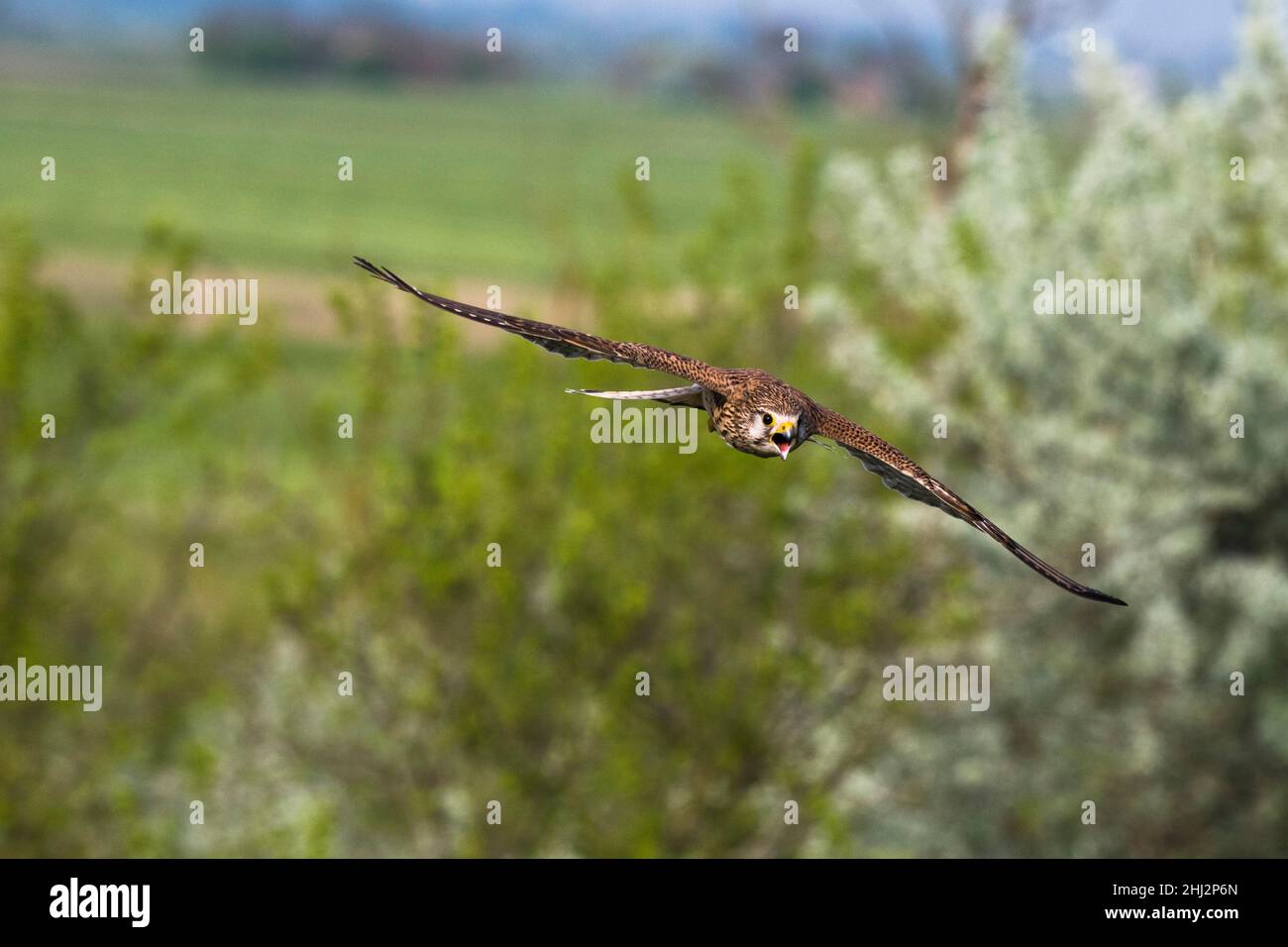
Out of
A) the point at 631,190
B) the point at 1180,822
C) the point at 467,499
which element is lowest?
the point at 1180,822

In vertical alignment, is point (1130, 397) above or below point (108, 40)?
below

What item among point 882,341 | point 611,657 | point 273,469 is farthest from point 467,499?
point 273,469

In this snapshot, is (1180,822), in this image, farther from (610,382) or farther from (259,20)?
(259,20)
